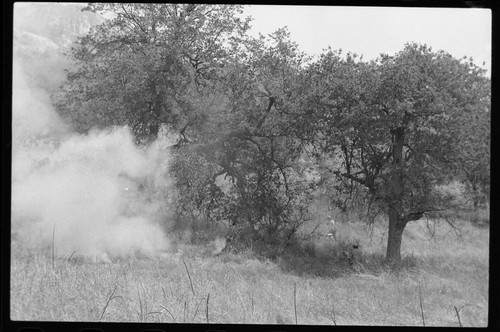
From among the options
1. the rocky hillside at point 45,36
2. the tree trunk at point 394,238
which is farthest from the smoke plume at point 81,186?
the tree trunk at point 394,238

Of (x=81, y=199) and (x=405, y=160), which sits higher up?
(x=405, y=160)

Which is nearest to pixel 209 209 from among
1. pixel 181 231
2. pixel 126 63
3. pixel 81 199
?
pixel 181 231

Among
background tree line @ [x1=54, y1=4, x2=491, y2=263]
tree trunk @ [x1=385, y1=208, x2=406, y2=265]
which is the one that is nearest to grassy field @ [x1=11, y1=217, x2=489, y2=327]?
tree trunk @ [x1=385, y1=208, x2=406, y2=265]

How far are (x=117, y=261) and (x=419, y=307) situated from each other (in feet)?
6.30

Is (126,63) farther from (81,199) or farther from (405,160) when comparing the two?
(405,160)

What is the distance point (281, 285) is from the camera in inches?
155

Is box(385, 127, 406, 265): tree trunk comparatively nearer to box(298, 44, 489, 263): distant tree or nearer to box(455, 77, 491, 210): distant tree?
box(298, 44, 489, 263): distant tree

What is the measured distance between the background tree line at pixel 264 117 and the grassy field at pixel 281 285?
17cm

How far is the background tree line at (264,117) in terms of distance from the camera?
394cm

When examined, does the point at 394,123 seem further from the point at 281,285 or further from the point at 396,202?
the point at 281,285

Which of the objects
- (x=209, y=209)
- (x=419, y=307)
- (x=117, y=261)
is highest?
(x=209, y=209)

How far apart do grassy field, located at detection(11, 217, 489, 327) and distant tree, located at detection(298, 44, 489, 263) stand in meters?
0.19

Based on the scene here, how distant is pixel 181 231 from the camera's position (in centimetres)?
401

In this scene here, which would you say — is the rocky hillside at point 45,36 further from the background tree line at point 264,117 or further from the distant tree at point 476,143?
the distant tree at point 476,143
